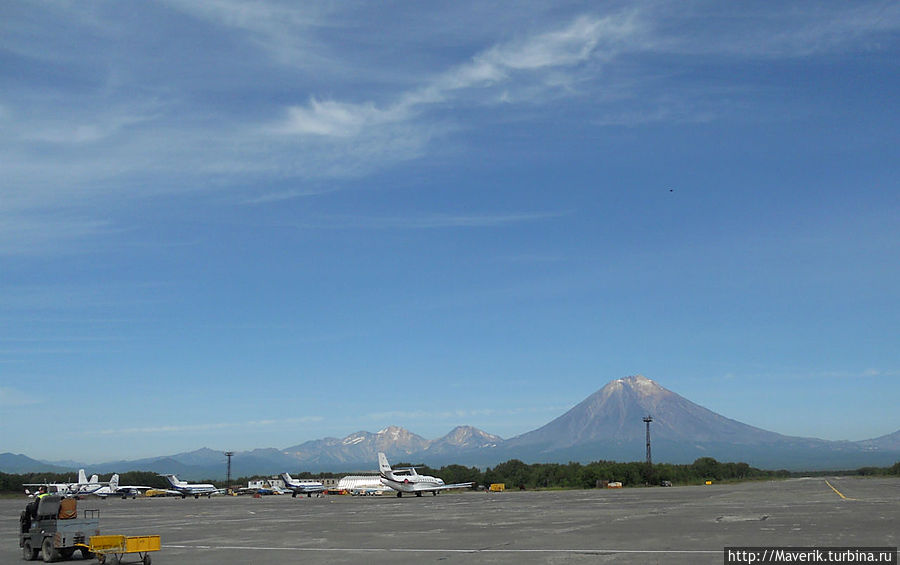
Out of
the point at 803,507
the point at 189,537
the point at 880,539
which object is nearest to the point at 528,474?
the point at 803,507

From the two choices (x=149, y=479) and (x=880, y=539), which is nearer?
(x=880, y=539)

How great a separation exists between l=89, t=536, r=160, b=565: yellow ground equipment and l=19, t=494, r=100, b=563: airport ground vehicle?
1568mm

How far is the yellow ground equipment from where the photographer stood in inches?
900

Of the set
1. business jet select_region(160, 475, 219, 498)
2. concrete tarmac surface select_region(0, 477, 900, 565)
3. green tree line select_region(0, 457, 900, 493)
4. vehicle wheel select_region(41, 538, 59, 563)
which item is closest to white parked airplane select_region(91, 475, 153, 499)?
green tree line select_region(0, 457, 900, 493)

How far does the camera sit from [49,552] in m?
25.4

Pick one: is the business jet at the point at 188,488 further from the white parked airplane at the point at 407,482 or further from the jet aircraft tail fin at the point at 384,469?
the white parked airplane at the point at 407,482

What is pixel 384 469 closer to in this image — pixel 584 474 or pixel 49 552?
pixel 584 474

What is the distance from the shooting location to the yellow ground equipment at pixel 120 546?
75.0ft

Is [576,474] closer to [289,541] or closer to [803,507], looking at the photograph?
[803,507]

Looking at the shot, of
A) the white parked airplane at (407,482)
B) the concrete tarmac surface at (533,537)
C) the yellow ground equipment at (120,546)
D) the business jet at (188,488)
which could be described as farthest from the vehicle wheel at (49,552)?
the business jet at (188,488)

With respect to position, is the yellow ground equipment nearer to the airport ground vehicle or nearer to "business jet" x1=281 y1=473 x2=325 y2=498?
the airport ground vehicle

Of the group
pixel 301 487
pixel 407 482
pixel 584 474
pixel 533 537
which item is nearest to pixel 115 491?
pixel 301 487

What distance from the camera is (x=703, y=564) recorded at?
18891 millimetres

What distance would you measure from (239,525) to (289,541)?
13.1 metres
